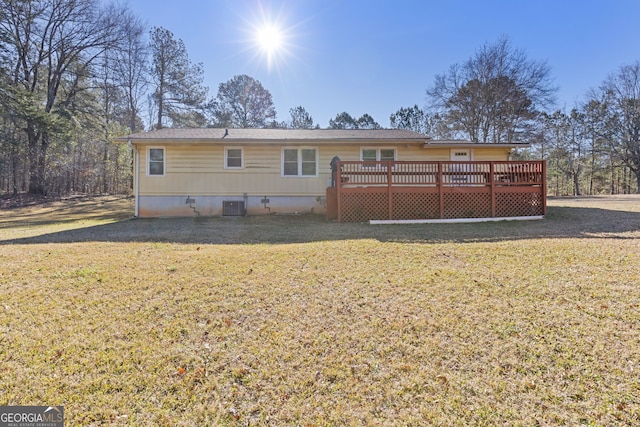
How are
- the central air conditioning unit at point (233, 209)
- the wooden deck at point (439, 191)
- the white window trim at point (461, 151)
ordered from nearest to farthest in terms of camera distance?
1. the wooden deck at point (439, 191)
2. the central air conditioning unit at point (233, 209)
3. the white window trim at point (461, 151)

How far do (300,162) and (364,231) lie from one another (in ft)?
16.0

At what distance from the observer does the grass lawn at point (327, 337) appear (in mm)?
1827

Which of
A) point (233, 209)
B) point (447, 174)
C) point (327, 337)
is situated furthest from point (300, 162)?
point (327, 337)

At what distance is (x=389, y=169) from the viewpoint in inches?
347

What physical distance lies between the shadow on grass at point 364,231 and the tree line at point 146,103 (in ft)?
49.3

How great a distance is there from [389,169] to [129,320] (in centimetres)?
755

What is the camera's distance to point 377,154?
11.1 m

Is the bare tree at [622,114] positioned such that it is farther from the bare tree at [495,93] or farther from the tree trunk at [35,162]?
the tree trunk at [35,162]

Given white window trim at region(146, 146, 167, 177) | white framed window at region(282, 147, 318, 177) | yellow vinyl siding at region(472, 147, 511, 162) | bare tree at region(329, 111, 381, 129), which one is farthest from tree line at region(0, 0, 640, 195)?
white framed window at region(282, 147, 318, 177)

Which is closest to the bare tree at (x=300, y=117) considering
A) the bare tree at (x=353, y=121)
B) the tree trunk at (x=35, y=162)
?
the bare tree at (x=353, y=121)

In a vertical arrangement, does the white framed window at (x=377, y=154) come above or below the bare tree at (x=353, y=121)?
below

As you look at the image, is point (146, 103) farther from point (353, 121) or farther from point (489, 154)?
point (489, 154)

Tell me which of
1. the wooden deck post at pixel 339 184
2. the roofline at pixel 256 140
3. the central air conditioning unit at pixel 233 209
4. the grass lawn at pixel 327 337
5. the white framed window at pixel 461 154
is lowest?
the grass lawn at pixel 327 337

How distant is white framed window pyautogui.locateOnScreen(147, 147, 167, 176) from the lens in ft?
35.9
